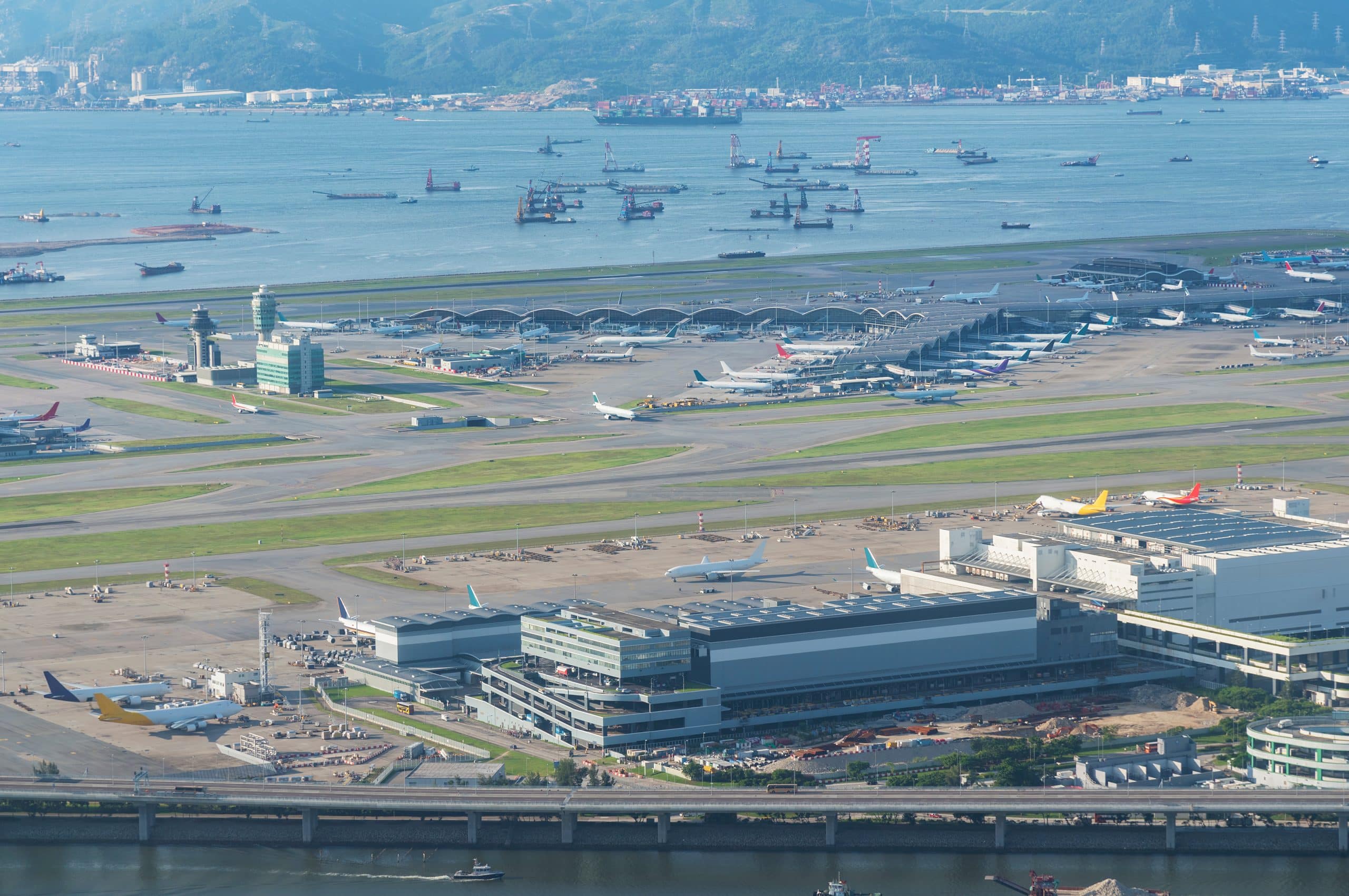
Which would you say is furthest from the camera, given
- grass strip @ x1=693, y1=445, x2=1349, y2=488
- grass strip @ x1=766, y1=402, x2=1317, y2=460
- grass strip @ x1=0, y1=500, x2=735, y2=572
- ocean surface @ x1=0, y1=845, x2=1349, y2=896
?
grass strip @ x1=766, y1=402, x2=1317, y2=460

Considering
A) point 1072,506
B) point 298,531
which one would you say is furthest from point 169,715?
point 1072,506

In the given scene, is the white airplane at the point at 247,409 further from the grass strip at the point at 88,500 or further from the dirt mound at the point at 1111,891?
the dirt mound at the point at 1111,891

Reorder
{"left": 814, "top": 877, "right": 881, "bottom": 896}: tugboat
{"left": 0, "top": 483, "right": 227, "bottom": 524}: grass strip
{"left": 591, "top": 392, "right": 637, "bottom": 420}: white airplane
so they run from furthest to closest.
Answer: {"left": 591, "top": 392, "right": 637, "bottom": 420}: white airplane → {"left": 0, "top": 483, "right": 227, "bottom": 524}: grass strip → {"left": 814, "top": 877, "right": 881, "bottom": 896}: tugboat

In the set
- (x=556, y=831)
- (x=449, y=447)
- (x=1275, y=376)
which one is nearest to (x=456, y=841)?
(x=556, y=831)

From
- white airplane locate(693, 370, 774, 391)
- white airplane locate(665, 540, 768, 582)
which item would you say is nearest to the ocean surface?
white airplane locate(665, 540, 768, 582)

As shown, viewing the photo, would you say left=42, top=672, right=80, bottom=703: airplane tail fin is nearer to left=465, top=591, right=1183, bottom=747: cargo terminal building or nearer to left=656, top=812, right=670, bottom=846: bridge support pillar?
left=465, top=591, right=1183, bottom=747: cargo terminal building
